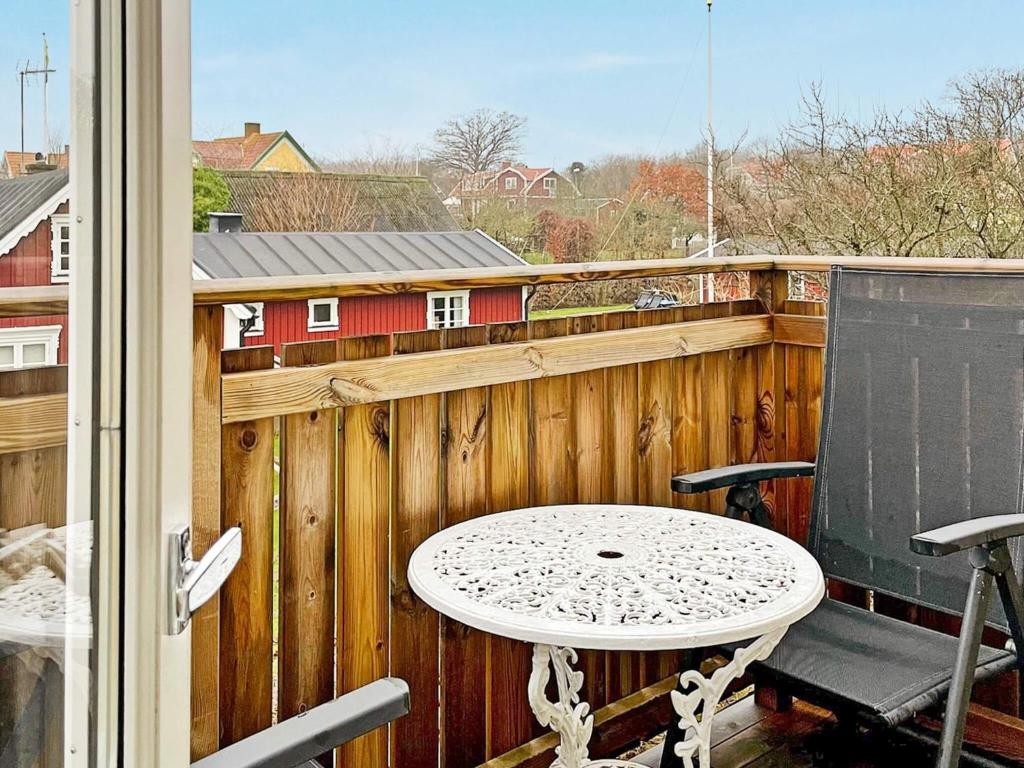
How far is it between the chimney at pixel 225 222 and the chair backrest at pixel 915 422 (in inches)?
95.3

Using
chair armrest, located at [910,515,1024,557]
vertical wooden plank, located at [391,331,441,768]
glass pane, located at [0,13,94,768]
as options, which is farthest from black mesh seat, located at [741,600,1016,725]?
glass pane, located at [0,13,94,768]

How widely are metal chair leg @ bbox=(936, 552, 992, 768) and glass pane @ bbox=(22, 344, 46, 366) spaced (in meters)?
1.54

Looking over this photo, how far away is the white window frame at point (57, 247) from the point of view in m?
0.55

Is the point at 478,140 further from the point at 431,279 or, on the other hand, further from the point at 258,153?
the point at 431,279

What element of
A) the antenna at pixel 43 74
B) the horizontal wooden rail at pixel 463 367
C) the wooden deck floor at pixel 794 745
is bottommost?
the wooden deck floor at pixel 794 745

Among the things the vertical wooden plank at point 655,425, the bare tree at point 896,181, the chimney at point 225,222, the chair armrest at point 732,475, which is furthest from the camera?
the bare tree at point 896,181

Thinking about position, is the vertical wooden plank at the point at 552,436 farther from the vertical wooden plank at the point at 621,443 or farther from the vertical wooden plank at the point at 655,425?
the vertical wooden plank at the point at 655,425

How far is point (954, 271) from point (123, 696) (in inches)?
73.0

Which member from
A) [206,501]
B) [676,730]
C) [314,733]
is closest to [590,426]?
[676,730]

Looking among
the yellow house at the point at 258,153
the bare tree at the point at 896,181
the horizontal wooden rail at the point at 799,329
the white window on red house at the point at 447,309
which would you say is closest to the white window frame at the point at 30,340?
the white window on red house at the point at 447,309

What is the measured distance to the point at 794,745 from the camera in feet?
7.14

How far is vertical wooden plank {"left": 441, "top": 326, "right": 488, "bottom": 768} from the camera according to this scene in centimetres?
183

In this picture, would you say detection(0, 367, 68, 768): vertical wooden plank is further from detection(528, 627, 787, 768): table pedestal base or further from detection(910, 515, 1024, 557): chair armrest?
detection(910, 515, 1024, 557): chair armrest

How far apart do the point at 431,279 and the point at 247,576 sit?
0.63 meters
